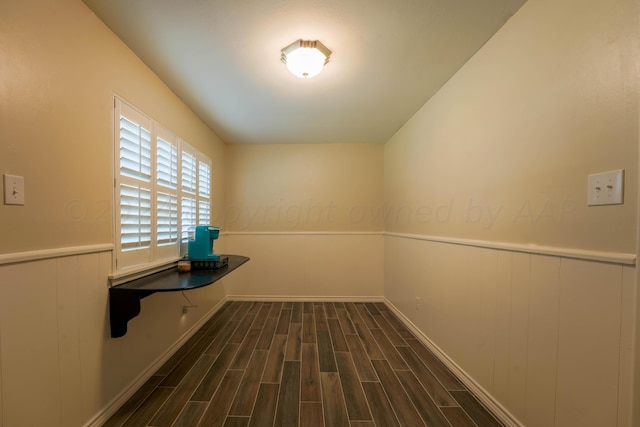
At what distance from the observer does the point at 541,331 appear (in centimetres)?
123

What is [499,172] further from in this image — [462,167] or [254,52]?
[254,52]

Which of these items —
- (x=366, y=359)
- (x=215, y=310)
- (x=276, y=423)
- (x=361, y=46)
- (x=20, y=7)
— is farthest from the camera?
(x=215, y=310)

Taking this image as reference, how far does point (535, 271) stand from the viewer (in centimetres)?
126

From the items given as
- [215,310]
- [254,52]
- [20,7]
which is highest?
[254,52]

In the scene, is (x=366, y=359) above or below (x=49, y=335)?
below

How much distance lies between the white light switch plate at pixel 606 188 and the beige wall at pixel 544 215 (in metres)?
0.02

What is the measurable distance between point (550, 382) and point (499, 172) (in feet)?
3.59

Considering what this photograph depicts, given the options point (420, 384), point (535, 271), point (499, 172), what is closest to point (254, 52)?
point (499, 172)

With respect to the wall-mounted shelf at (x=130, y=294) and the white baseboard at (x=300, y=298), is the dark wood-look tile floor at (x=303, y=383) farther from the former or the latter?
the white baseboard at (x=300, y=298)

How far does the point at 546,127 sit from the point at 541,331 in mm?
993

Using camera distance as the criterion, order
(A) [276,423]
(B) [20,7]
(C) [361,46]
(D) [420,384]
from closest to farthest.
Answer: (B) [20,7] < (A) [276,423] < (C) [361,46] < (D) [420,384]

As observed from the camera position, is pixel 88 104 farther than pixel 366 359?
No

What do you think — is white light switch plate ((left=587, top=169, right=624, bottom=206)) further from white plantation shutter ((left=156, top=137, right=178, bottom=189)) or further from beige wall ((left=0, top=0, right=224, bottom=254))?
white plantation shutter ((left=156, top=137, right=178, bottom=189))

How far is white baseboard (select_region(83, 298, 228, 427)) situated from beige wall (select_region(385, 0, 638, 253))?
99.2 inches
